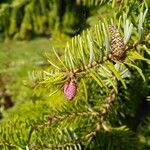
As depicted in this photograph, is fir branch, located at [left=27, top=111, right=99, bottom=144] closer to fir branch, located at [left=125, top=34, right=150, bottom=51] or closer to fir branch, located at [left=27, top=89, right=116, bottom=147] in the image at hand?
fir branch, located at [left=27, top=89, right=116, bottom=147]

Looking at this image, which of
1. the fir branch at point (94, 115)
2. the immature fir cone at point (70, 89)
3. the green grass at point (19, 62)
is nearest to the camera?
the immature fir cone at point (70, 89)

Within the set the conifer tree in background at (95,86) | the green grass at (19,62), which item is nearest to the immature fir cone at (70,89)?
the conifer tree in background at (95,86)

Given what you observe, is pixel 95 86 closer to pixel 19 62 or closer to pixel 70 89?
pixel 70 89

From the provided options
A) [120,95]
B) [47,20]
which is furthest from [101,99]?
[47,20]

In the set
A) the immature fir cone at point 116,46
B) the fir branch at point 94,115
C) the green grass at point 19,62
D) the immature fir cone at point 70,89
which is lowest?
the fir branch at point 94,115

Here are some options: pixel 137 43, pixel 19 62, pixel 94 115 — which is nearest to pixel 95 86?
pixel 94 115

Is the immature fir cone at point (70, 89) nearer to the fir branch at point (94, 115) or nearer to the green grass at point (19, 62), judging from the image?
the fir branch at point (94, 115)

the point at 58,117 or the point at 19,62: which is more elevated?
the point at 19,62

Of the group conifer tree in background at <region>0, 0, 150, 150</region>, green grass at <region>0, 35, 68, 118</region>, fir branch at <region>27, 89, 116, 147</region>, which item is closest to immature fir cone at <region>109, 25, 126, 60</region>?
conifer tree in background at <region>0, 0, 150, 150</region>
